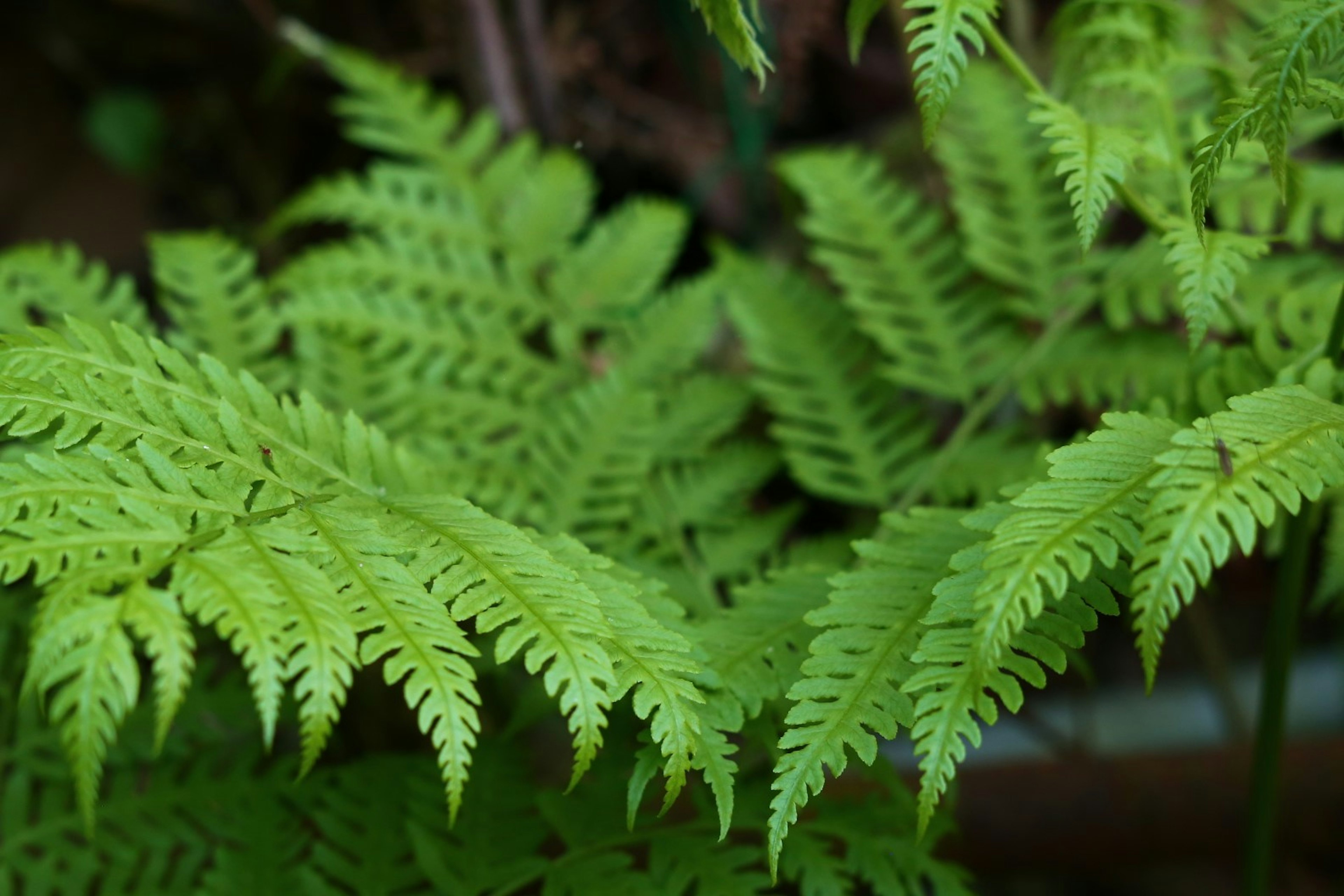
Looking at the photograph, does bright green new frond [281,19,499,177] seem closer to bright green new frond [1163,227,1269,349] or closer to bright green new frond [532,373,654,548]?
bright green new frond [532,373,654,548]

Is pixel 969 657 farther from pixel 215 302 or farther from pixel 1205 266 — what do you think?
pixel 215 302

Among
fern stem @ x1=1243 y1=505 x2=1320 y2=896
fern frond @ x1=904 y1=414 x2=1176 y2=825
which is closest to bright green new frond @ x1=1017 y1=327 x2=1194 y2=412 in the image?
fern stem @ x1=1243 y1=505 x2=1320 y2=896

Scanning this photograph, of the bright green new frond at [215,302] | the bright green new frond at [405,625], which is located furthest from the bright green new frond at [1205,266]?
the bright green new frond at [215,302]

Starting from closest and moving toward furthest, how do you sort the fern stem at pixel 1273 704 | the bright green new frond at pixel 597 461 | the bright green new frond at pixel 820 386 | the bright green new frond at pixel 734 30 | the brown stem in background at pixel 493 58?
the bright green new frond at pixel 734 30 → the fern stem at pixel 1273 704 → the bright green new frond at pixel 597 461 → the bright green new frond at pixel 820 386 → the brown stem in background at pixel 493 58

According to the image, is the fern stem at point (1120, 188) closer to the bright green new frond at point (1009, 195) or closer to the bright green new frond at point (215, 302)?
the bright green new frond at point (1009, 195)

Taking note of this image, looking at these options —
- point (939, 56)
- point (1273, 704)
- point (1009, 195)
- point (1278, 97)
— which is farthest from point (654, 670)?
point (1009, 195)

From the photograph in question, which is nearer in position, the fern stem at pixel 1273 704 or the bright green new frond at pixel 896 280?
the fern stem at pixel 1273 704

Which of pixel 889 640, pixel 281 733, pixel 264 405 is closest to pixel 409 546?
pixel 264 405

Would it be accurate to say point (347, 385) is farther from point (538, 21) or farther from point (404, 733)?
point (538, 21)
